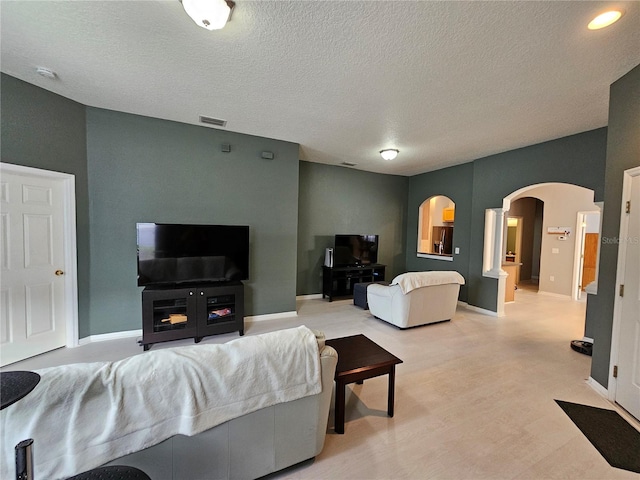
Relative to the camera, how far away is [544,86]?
256cm

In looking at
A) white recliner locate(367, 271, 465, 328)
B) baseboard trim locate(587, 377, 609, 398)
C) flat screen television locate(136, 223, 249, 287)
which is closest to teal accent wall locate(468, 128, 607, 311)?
white recliner locate(367, 271, 465, 328)

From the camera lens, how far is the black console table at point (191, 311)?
3.21m

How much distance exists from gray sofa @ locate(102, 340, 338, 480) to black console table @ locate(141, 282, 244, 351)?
2.29 metres

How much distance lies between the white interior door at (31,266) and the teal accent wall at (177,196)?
1.05ft

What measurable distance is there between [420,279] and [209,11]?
12.3ft

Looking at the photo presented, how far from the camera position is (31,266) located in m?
2.89

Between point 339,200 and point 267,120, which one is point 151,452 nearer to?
point 267,120

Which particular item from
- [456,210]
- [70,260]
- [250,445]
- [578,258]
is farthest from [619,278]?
[70,260]

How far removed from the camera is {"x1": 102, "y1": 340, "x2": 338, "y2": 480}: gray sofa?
126 centimetres

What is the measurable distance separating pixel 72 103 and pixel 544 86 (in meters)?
5.10

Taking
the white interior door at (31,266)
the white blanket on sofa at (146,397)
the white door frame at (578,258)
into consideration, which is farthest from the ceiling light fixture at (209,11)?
the white door frame at (578,258)

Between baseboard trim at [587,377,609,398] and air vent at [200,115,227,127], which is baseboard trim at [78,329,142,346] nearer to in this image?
air vent at [200,115,227,127]

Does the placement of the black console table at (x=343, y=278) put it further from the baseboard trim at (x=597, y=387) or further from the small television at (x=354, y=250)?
the baseboard trim at (x=597, y=387)

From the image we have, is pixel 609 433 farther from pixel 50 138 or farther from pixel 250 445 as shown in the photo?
pixel 50 138
